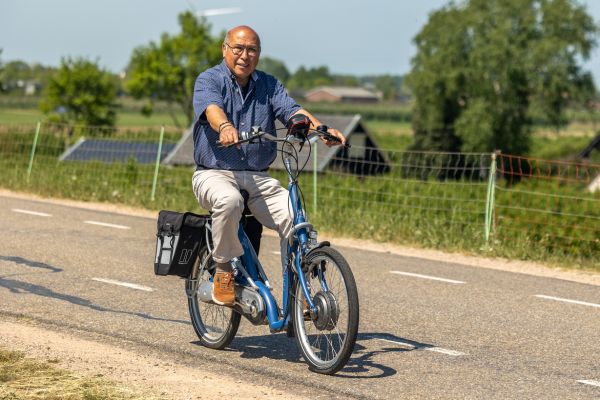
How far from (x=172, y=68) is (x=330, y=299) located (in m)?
117

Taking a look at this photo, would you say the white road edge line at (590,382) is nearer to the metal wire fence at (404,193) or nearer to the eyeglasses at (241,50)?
the eyeglasses at (241,50)

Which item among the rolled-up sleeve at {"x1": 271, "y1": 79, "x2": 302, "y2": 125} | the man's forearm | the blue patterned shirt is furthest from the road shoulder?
the rolled-up sleeve at {"x1": 271, "y1": 79, "x2": 302, "y2": 125}

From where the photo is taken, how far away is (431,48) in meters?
90.1

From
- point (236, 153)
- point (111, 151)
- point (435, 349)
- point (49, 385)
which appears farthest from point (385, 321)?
point (111, 151)

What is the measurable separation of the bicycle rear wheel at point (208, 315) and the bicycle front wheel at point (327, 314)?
0.67 m

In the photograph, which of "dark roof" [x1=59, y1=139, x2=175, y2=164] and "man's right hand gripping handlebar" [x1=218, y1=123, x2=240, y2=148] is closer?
"man's right hand gripping handlebar" [x1=218, y1=123, x2=240, y2=148]

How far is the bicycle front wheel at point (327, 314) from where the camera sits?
20.1 ft

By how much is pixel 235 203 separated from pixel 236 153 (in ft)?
1.15

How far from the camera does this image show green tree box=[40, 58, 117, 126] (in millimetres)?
114625

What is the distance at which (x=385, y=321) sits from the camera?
28.4 feet

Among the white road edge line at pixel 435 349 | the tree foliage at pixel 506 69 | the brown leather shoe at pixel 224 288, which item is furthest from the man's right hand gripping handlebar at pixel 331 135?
the tree foliage at pixel 506 69

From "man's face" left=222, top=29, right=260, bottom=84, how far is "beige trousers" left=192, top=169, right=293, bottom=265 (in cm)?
61

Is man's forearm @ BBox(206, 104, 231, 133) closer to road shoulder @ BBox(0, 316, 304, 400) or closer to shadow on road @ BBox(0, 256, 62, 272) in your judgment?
road shoulder @ BBox(0, 316, 304, 400)

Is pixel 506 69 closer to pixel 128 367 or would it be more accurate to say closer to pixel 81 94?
pixel 81 94
